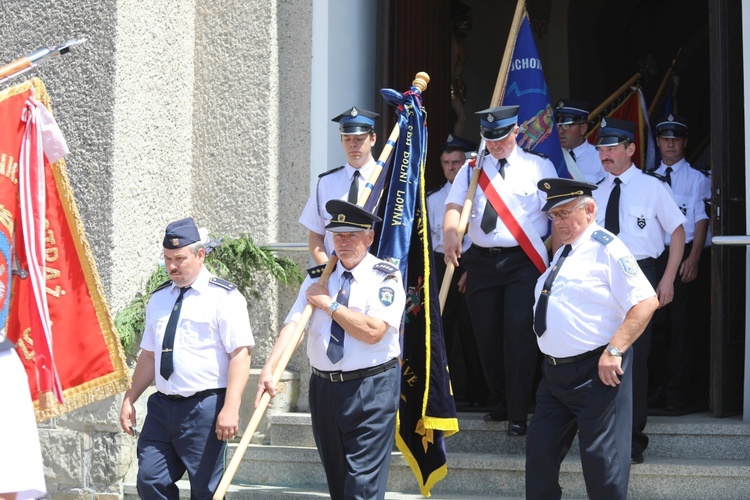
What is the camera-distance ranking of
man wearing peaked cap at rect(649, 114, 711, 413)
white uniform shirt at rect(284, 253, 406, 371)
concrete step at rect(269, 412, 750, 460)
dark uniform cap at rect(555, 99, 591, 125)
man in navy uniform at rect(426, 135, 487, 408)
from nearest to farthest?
white uniform shirt at rect(284, 253, 406, 371)
concrete step at rect(269, 412, 750, 460)
man wearing peaked cap at rect(649, 114, 711, 413)
dark uniform cap at rect(555, 99, 591, 125)
man in navy uniform at rect(426, 135, 487, 408)

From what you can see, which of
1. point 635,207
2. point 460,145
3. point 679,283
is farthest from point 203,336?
point 679,283

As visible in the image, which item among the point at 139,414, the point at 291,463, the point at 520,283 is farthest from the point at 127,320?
the point at 520,283

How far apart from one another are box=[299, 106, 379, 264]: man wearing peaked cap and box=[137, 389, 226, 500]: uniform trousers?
1312 millimetres

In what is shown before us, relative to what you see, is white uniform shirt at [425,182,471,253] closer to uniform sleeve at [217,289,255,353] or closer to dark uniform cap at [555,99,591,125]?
dark uniform cap at [555,99,591,125]

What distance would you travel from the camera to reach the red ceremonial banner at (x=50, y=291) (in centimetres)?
536

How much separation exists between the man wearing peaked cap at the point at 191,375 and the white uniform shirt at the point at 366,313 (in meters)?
0.34

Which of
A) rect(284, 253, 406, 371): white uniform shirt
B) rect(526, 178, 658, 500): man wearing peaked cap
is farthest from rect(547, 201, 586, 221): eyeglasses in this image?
rect(284, 253, 406, 371): white uniform shirt

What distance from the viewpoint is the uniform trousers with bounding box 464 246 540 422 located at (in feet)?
21.2

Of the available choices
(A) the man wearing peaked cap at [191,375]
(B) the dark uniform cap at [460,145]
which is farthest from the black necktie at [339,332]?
(B) the dark uniform cap at [460,145]

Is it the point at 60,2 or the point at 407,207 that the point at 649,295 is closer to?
the point at 407,207

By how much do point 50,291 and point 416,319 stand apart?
1.96 meters

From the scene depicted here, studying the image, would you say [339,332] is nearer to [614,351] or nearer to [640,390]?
[614,351]

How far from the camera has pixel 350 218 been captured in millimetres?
5641

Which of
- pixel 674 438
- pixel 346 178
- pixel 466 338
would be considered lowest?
pixel 674 438
